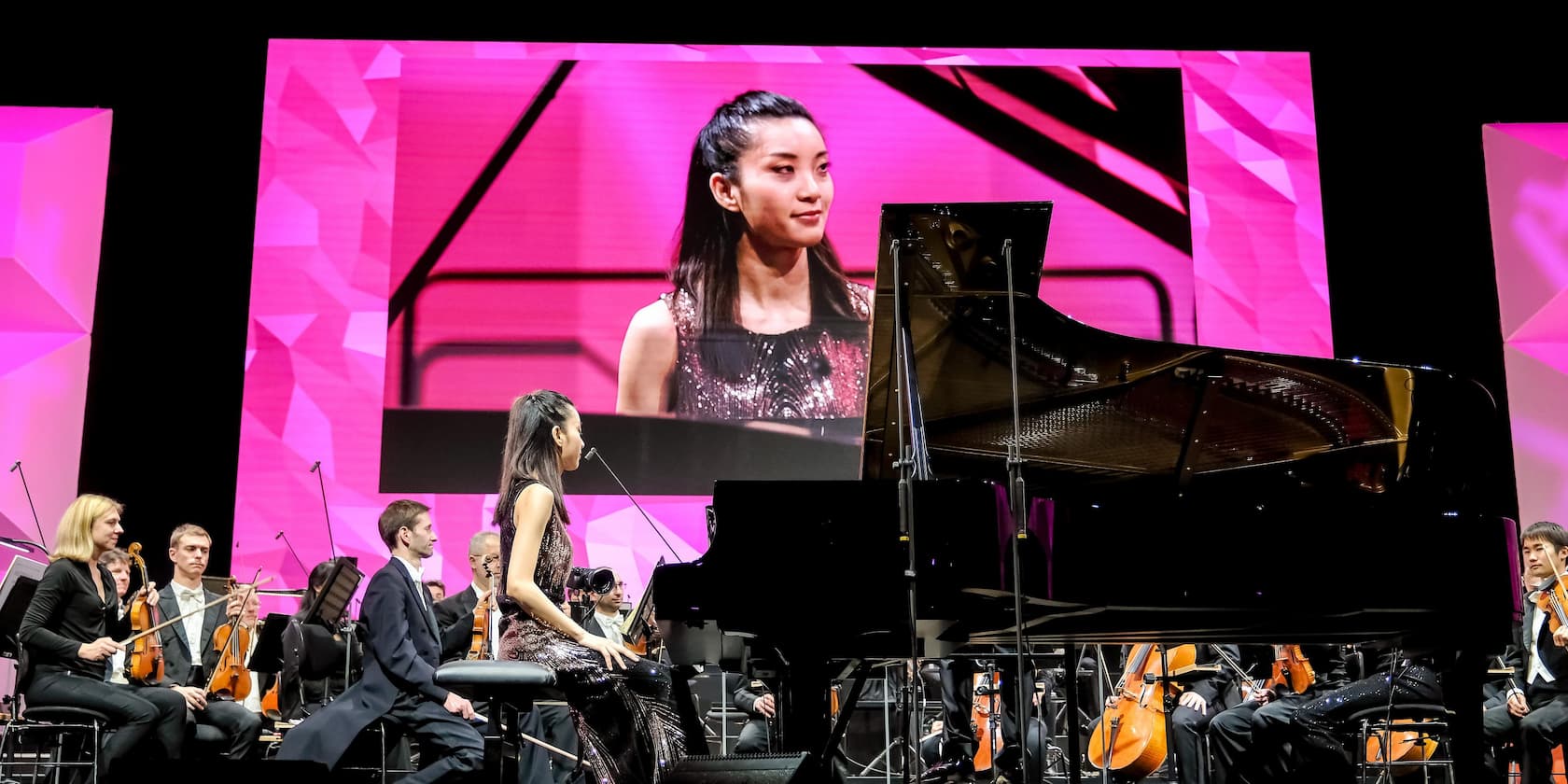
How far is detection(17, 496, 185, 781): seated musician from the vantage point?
6.02 meters

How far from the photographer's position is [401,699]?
5375 millimetres

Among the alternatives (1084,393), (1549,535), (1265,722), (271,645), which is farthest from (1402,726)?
(271,645)

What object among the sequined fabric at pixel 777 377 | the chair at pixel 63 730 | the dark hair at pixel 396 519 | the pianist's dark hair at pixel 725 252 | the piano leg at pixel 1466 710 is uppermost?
the pianist's dark hair at pixel 725 252

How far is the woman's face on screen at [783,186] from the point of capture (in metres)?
9.18

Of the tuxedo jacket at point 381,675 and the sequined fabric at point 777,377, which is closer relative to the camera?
the tuxedo jacket at point 381,675

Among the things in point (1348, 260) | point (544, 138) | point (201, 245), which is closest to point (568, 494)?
point (544, 138)

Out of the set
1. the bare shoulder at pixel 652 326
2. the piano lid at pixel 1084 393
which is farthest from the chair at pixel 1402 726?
the bare shoulder at pixel 652 326

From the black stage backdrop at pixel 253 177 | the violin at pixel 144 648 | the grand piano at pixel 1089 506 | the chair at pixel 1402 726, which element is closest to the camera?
the grand piano at pixel 1089 506

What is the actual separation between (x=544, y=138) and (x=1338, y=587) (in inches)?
258

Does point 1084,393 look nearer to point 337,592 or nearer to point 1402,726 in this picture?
A: point 1402,726

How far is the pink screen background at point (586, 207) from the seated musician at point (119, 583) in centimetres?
148

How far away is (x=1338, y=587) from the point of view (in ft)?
13.8

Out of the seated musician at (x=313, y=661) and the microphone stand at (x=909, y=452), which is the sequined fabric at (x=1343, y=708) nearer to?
the microphone stand at (x=909, y=452)

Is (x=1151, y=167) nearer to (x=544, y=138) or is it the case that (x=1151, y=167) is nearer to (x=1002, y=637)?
(x=544, y=138)
